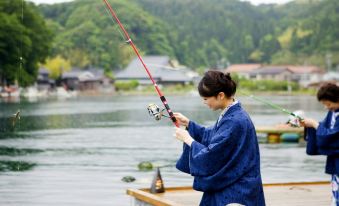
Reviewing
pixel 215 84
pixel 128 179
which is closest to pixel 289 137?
pixel 128 179

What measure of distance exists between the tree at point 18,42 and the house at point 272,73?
175 ft

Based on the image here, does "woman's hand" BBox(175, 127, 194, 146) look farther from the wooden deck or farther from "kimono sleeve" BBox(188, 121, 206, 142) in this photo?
the wooden deck

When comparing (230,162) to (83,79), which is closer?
(230,162)

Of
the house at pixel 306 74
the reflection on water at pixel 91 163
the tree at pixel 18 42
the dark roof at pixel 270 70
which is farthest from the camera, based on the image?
the dark roof at pixel 270 70

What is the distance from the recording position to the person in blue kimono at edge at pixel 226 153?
455 centimetres

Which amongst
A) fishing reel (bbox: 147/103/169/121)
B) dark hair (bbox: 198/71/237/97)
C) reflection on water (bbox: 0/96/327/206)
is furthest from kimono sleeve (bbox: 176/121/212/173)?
reflection on water (bbox: 0/96/327/206)

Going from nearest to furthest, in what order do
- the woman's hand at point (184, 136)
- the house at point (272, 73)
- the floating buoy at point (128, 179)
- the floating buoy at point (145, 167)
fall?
the woman's hand at point (184, 136) → the floating buoy at point (128, 179) → the floating buoy at point (145, 167) → the house at point (272, 73)

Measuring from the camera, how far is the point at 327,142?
598 cm

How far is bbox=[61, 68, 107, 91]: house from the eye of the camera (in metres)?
107

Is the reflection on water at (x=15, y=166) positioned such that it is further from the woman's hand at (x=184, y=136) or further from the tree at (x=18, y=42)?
the tree at (x=18, y=42)

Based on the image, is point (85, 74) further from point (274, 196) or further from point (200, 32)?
point (274, 196)

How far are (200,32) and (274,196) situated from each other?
137951 mm

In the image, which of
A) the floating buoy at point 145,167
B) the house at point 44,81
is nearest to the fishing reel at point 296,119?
the floating buoy at point 145,167

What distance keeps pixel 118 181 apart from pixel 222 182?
30.6 feet
